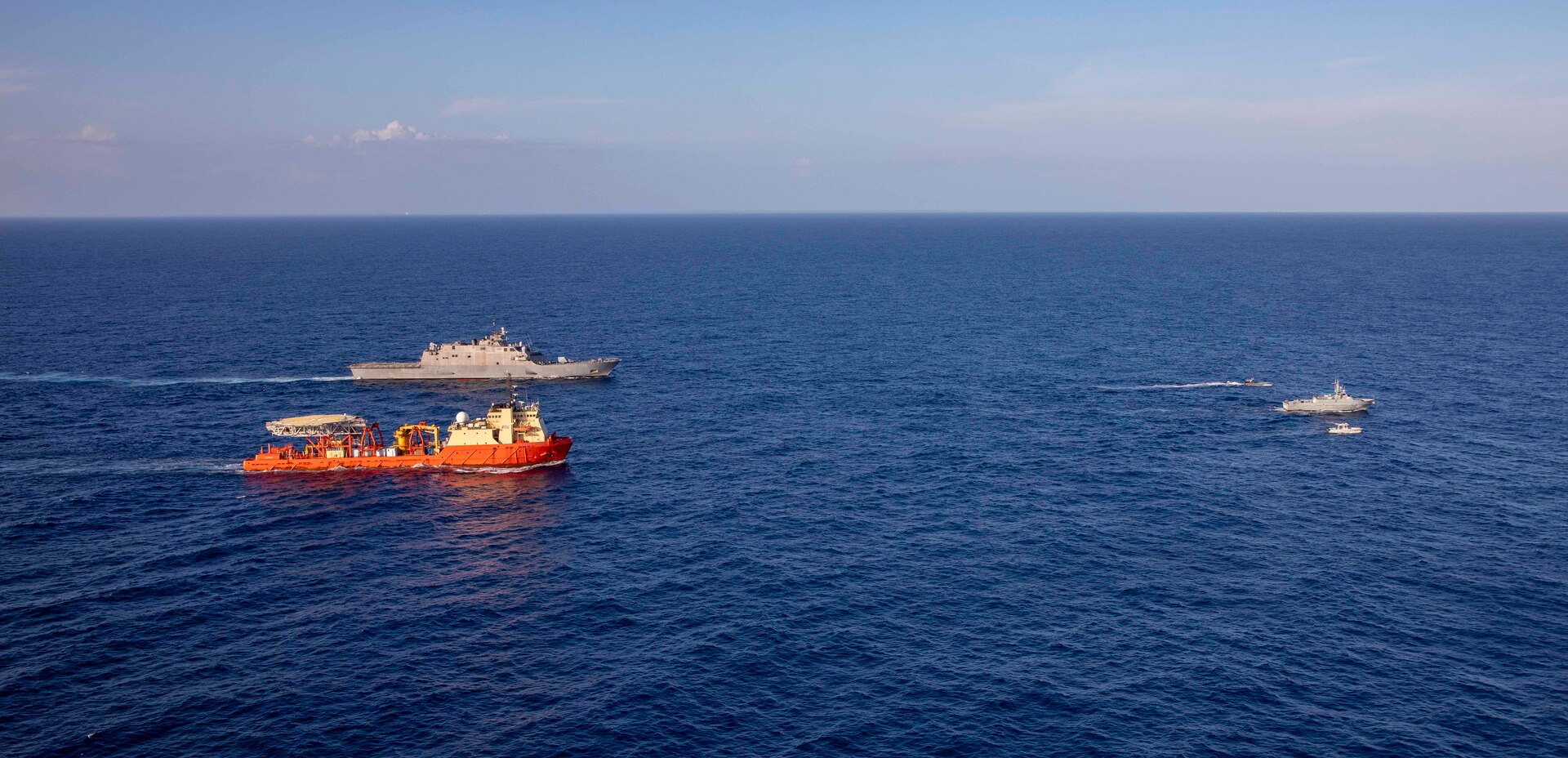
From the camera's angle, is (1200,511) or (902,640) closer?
(902,640)

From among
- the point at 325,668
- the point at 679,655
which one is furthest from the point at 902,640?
the point at 325,668

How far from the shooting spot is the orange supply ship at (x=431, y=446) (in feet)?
412

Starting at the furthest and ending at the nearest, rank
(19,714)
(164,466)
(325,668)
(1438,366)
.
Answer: (1438,366) < (164,466) < (325,668) < (19,714)

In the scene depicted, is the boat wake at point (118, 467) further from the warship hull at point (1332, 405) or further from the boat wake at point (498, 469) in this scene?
the warship hull at point (1332, 405)

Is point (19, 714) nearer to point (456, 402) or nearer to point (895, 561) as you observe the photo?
point (895, 561)

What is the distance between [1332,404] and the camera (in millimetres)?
142875

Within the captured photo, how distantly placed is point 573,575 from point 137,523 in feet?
155

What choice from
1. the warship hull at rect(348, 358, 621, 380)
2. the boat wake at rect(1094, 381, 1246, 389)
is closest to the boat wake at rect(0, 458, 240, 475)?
the warship hull at rect(348, 358, 621, 380)

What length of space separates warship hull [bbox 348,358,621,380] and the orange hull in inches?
1984

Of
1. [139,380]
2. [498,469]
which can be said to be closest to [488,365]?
[139,380]

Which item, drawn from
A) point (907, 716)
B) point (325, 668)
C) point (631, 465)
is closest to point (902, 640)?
point (907, 716)

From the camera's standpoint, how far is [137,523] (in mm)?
104062

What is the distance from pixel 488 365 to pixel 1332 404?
430ft

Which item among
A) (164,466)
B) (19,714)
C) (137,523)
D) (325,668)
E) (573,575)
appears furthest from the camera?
(164,466)
